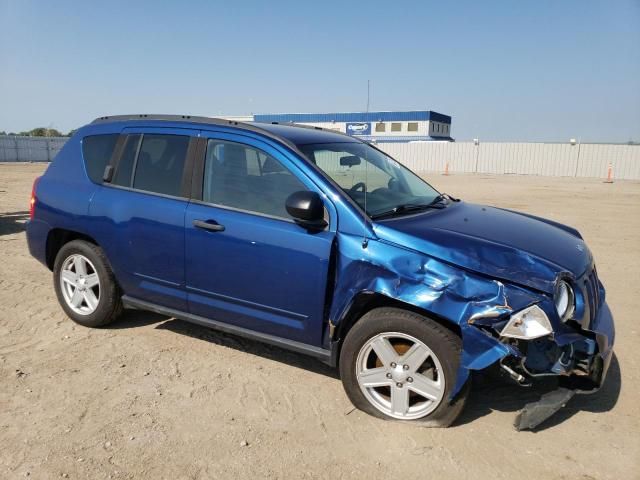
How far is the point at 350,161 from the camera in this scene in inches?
162

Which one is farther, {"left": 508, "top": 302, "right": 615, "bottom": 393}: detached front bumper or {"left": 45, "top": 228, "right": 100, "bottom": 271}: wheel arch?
{"left": 45, "top": 228, "right": 100, "bottom": 271}: wheel arch

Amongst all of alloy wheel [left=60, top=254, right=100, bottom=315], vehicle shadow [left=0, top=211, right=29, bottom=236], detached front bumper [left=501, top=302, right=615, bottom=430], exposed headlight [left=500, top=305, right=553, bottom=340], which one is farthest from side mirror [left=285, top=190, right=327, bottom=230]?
vehicle shadow [left=0, top=211, right=29, bottom=236]

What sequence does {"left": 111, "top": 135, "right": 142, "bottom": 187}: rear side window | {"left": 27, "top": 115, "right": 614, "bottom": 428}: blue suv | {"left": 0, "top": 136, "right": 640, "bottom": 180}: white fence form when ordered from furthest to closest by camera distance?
{"left": 0, "top": 136, "right": 640, "bottom": 180}: white fence < {"left": 111, "top": 135, "right": 142, "bottom": 187}: rear side window < {"left": 27, "top": 115, "right": 614, "bottom": 428}: blue suv

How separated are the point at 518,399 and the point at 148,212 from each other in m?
3.06

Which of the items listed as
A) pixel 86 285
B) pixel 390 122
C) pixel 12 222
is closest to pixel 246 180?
pixel 86 285

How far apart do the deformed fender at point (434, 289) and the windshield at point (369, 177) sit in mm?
376

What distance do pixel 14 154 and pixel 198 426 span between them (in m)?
45.0

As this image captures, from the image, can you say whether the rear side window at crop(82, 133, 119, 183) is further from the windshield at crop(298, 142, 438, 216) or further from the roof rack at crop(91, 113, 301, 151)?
the windshield at crop(298, 142, 438, 216)

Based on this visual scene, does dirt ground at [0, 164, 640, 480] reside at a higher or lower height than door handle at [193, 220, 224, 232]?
lower

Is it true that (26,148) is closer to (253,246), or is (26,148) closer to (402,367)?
(253,246)

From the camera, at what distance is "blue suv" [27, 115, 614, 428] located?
2.99 m

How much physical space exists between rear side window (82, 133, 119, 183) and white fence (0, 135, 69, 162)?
40.4 metres

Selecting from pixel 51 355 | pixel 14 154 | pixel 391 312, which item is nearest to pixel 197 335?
pixel 51 355

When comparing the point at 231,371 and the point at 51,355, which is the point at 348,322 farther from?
the point at 51,355
